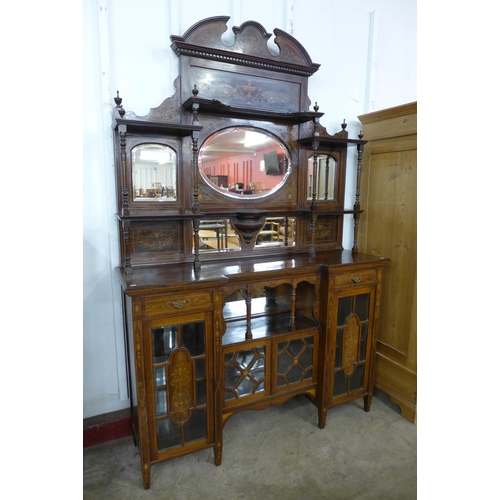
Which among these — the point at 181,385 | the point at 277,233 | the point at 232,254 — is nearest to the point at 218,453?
the point at 181,385

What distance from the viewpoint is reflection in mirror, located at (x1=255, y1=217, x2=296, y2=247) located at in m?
2.59

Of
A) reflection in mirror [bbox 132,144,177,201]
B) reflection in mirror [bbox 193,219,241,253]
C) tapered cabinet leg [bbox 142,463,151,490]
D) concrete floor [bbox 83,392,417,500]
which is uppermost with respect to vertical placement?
reflection in mirror [bbox 132,144,177,201]

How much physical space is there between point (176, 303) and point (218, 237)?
0.72 meters

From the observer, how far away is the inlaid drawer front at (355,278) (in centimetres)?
233

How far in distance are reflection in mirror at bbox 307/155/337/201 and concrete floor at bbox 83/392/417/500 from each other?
171 cm

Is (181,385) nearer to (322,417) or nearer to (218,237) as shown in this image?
(218,237)

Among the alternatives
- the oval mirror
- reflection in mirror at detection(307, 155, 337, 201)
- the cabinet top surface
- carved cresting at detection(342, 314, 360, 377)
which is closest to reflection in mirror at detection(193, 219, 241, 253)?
the cabinet top surface

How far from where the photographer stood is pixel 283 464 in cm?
215

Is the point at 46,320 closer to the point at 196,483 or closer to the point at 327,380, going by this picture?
the point at 196,483

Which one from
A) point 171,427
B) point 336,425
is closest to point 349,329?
point 336,425

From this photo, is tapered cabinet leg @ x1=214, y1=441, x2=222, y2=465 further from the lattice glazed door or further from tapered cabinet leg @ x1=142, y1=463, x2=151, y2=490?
tapered cabinet leg @ x1=142, y1=463, x2=151, y2=490

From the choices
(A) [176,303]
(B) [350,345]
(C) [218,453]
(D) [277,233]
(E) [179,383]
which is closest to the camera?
(A) [176,303]

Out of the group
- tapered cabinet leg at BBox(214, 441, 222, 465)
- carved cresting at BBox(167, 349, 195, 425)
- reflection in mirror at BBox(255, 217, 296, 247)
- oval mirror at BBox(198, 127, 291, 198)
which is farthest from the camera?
reflection in mirror at BBox(255, 217, 296, 247)

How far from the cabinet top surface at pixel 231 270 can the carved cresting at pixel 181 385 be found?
16.1 inches
